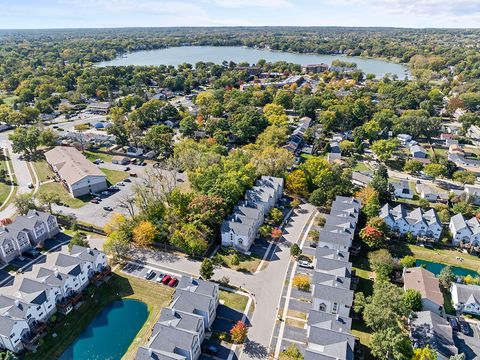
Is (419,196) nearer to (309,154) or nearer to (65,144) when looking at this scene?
(309,154)

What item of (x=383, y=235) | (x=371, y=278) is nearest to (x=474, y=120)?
(x=383, y=235)

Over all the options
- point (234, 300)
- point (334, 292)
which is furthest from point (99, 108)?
point (334, 292)

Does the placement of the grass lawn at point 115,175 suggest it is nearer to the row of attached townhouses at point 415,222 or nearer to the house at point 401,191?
the row of attached townhouses at point 415,222

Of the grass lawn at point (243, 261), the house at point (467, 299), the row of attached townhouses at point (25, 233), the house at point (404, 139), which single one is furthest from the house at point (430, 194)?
the row of attached townhouses at point (25, 233)

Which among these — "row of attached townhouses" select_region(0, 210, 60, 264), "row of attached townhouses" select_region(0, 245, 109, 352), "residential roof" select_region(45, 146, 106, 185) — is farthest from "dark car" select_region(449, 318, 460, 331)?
"residential roof" select_region(45, 146, 106, 185)

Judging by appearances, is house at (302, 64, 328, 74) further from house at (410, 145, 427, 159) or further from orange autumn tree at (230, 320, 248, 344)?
orange autumn tree at (230, 320, 248, 344)

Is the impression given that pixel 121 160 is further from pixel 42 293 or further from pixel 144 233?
pixel 42 293
